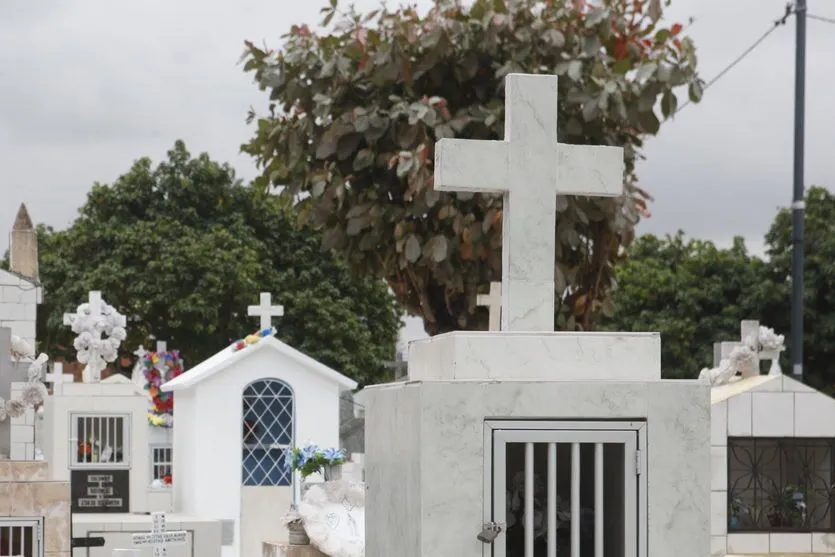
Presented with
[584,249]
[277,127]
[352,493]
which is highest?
[277,127]

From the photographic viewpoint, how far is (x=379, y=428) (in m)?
6.85

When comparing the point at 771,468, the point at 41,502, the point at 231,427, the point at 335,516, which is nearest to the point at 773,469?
the point at 771,468

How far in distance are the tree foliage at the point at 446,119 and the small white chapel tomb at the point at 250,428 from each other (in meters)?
2.72

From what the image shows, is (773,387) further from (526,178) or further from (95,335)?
(95,335)

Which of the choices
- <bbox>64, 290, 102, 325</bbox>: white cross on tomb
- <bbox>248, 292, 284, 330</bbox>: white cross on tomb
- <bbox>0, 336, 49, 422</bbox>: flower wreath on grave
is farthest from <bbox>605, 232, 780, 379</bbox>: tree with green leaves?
<bbox>0, 336, 49, 422</bbox>: flower wreath on grave

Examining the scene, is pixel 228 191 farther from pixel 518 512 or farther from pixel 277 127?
pixel 518 512

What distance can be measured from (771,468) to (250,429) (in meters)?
Answer: 7.44

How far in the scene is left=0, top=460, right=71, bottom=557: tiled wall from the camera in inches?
485

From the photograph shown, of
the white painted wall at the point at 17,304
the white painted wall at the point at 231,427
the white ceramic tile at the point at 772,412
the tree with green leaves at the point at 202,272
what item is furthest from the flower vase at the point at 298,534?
the tree with green leaves at the point at 202,272

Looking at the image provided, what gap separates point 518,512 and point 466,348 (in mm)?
809

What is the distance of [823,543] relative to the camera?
13703 millimetres

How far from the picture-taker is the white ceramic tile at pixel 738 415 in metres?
13.6

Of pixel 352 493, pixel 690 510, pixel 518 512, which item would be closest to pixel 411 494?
pixel 518 512

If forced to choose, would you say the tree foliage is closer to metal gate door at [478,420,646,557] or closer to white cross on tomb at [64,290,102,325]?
white cross on tomb at [64,290,102,325]
